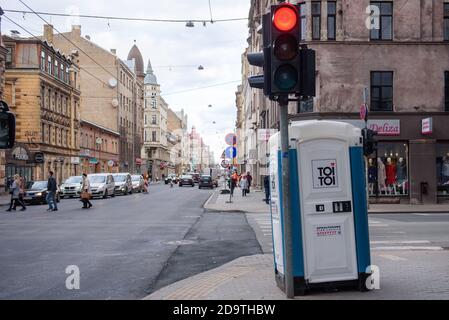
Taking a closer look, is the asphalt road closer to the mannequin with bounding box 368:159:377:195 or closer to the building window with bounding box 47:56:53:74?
the mannequin with bounding box 368:159:377:195

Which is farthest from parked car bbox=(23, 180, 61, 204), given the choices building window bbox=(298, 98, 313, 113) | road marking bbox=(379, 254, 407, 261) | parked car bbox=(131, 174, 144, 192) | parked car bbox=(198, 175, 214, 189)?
parked car bbox=(198, 175, 214, 189)

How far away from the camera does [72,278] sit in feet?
27.9

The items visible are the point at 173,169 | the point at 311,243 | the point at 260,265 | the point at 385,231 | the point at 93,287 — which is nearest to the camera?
the point at 311,243

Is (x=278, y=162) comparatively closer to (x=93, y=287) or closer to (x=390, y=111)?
(x=93, y=287)

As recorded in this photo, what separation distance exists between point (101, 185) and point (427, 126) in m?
20.9

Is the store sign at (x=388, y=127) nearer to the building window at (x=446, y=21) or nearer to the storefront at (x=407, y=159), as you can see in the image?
the storefront at (x=407, y=159)

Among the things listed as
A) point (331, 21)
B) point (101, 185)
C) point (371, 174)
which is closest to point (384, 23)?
point (331, 21)

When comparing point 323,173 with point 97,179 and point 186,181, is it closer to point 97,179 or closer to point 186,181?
point 97,179

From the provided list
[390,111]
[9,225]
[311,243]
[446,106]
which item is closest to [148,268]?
[311,243]

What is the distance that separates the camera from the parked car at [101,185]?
121ft

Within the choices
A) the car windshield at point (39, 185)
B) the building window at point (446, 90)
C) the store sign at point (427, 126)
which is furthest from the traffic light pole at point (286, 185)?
the car windshield at point (39, 185)

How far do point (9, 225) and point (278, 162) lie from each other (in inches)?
519

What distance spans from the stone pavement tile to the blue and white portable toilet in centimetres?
29

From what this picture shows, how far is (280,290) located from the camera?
722 centimetres
